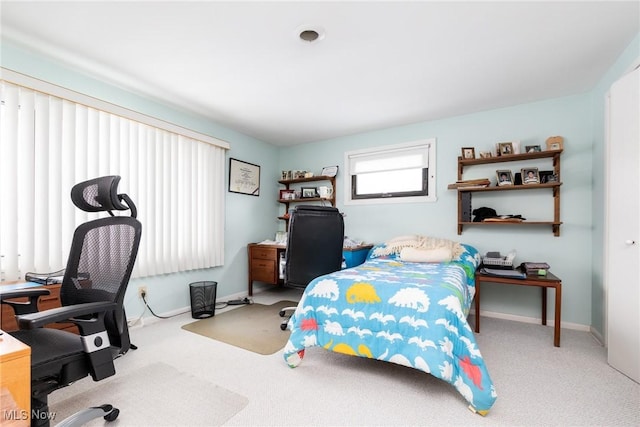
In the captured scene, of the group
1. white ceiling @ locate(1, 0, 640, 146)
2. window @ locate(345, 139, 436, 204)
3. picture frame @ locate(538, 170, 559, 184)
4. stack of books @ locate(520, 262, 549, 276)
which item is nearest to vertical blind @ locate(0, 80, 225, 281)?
white ceiling @ locate(1, 0, 640, 146)

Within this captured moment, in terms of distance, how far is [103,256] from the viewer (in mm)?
1555

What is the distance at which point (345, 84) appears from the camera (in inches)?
111

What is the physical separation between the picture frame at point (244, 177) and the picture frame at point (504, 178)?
3.21m

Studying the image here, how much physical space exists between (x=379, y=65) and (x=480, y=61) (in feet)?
2.65

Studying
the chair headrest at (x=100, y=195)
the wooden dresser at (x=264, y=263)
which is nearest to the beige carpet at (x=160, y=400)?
the chair headrest at (x=100, y=195)

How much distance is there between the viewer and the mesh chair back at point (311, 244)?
2746 millimetres

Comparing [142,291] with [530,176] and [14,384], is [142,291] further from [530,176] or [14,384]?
[530,176]

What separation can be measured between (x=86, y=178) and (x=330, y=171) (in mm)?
2911

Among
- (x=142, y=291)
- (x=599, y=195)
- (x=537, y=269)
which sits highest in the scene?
(x=599, y=195)

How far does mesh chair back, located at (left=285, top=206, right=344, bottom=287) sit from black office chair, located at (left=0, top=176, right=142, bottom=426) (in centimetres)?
140

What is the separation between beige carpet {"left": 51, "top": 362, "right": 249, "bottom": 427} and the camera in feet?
5.22

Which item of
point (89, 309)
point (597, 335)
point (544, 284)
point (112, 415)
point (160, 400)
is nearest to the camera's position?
point (89, 309)

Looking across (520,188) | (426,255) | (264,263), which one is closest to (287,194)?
(264,263)

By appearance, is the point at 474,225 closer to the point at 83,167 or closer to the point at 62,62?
the point at 83,167
